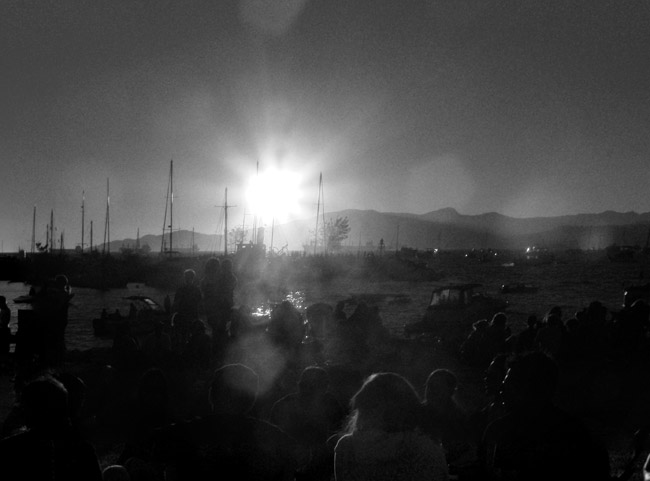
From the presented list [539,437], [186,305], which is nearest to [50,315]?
[186,305]

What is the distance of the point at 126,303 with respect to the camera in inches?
2402

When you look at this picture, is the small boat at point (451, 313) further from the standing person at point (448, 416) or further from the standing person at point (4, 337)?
the standing person at point (448, 416)

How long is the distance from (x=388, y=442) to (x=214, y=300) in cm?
861

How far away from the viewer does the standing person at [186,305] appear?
36.1 feet

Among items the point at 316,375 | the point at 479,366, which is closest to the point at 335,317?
the point at 479,366

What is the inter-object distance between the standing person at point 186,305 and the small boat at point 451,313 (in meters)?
15.2

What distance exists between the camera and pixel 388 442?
2984 mm

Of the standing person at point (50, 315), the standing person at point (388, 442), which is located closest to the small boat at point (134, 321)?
the standing person at point (50, 315)

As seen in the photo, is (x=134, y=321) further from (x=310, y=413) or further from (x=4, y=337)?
(x=310, y=413)

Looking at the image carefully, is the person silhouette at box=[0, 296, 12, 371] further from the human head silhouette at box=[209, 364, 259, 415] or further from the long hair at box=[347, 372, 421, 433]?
the long hair at box=[347, 372, 421, 433]

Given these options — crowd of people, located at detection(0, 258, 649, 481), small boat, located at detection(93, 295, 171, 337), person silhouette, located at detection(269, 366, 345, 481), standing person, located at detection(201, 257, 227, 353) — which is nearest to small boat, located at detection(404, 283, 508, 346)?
small boat, located at detection(93, 295, 171, 337)

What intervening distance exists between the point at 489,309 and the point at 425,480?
26135 millimetres

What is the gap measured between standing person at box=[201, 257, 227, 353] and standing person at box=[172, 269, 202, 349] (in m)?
0.20

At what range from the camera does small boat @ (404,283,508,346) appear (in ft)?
83.4
